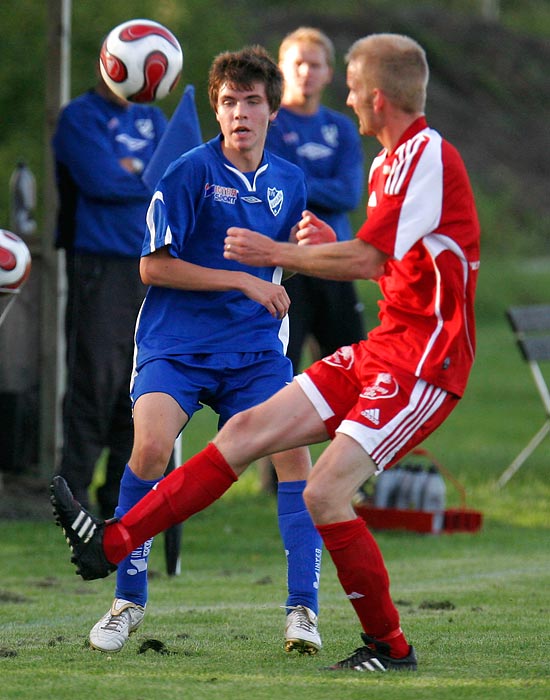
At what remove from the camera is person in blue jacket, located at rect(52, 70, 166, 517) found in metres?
8.92

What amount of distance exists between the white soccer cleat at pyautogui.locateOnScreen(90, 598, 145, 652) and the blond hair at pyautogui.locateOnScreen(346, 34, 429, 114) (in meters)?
2.20

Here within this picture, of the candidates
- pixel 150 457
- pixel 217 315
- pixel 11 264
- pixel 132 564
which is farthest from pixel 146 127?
pixel 132 564

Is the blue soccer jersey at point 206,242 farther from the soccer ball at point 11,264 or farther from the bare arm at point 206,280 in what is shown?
the soccer ball at point 11,264

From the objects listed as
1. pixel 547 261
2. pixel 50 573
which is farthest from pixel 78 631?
pixel 547 261

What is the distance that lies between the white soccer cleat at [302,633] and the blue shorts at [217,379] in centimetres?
84

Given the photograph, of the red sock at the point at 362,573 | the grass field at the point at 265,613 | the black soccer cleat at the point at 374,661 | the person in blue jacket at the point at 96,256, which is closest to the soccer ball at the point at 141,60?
the person in blue jacket at the point at 96,256

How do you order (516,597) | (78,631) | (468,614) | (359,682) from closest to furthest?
1. (359,682)
2. (78,631)
3. (468,614)
4. (516,597)

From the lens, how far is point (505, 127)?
6981 centimetres

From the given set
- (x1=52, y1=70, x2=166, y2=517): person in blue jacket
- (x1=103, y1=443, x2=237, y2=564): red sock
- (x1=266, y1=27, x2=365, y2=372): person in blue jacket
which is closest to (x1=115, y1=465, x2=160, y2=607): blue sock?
(x1=103, y1=443, x2=237, y2=564): red sock

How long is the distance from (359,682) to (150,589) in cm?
285

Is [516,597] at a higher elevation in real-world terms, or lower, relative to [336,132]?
lower

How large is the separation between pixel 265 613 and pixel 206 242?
1840 millimetres

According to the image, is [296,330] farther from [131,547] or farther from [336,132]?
[131,547]

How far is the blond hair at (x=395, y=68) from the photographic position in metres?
5.03
